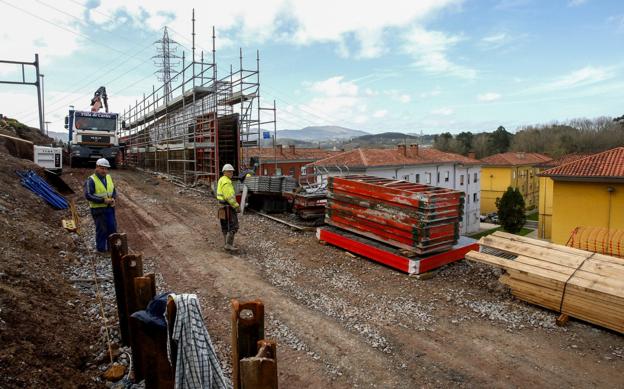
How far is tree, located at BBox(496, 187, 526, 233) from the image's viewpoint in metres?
36.3

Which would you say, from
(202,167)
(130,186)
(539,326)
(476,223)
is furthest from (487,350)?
(476,223)

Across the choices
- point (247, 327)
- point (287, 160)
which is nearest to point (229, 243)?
point (247, 327)

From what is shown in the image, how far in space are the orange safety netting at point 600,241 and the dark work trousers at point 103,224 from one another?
8999 mm

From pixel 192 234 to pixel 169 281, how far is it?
3058mm

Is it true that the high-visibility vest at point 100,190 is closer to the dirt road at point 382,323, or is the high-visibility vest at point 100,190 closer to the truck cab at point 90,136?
the dirt road at point 382,323

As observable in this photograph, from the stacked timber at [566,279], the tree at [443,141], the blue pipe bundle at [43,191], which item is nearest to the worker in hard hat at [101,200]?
the blue pipe bundle at [43,191]

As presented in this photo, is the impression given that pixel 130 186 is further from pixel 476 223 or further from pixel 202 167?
pixel 476 223

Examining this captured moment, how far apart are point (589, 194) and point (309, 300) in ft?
54.0

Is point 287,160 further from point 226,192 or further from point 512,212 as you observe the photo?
point 226,192

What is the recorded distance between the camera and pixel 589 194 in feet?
57.1

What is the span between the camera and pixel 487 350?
15.3 ft

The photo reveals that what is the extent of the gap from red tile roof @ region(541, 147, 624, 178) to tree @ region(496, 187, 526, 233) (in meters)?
18.9

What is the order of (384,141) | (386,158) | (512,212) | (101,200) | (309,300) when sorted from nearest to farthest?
(309,300) → (101,200) → (386,158) → (512,212) → (384,141)

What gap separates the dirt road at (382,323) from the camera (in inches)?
166
